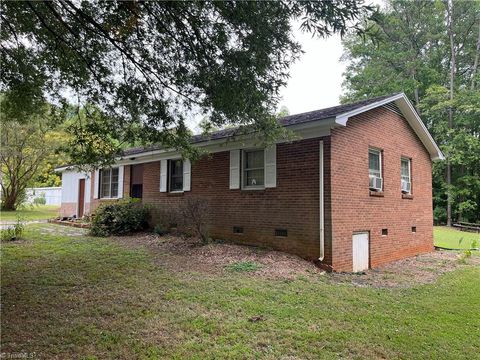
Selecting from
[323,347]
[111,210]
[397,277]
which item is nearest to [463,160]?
[397,277]

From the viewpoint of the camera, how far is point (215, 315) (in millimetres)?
4645

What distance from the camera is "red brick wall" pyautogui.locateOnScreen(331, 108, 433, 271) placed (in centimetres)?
839

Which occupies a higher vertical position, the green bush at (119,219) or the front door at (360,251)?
the green bush at (119,219)

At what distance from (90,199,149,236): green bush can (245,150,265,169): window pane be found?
199 inches

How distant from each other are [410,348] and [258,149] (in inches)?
261

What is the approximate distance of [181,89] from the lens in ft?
21.8

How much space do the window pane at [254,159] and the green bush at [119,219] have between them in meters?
5.06

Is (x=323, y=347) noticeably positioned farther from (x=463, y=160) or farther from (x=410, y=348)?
(x=463, y=160)

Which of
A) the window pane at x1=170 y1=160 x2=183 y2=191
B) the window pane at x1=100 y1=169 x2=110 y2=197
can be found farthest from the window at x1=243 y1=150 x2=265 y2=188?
the window pane at x1=100 y1=169 x2=110 y2=197

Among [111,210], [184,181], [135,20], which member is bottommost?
[111,210]

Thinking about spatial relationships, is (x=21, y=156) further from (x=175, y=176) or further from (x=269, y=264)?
(x=269, y=264)

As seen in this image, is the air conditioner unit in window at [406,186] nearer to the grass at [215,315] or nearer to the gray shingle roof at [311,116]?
the gray shingle roof at [311,116]

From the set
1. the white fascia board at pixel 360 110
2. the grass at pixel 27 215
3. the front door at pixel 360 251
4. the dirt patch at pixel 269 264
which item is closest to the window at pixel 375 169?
the white fascia board at pixel 360 110

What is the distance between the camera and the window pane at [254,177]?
977 centimetres
